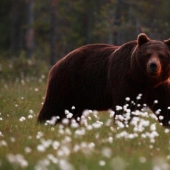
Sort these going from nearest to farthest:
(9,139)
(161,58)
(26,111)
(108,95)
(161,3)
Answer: (9,139), (161,58), (108,95), (26,111), (161,3)

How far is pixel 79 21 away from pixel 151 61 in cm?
3328

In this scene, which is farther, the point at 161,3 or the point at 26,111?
the point at 161,3

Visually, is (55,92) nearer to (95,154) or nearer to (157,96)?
(157,96)

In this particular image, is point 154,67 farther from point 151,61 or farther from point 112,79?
point 112,79

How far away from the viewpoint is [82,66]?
9.45 m

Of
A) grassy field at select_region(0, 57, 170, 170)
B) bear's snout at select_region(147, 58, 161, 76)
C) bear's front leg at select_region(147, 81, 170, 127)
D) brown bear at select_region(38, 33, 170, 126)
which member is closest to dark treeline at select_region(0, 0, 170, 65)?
brown bear at select_region(38, 33, 170, 126)

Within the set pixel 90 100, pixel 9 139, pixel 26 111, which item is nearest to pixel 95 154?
pixel 9 139

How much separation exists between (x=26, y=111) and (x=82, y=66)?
2.09 metres

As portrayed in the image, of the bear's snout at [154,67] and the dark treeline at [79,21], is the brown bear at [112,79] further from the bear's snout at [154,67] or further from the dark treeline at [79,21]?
the dark treeline at [79,21]

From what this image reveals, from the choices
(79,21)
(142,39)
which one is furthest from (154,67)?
(79,21)

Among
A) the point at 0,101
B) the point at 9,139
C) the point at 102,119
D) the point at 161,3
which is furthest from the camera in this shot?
the point at 161,3

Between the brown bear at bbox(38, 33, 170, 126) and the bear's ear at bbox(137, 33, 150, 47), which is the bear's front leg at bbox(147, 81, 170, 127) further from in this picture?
the bear's ear at bbox(137, 33, 150, 47)

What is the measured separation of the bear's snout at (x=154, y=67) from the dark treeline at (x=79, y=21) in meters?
10.0

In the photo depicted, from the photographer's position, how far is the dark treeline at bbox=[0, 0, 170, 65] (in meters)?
25.4
